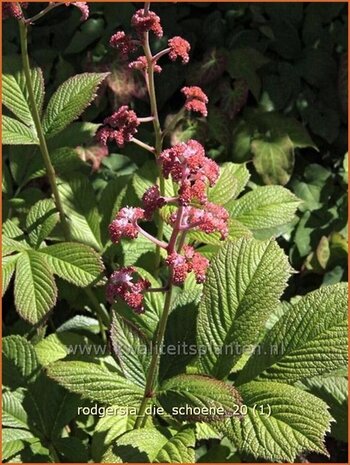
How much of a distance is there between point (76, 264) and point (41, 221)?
0.20 m

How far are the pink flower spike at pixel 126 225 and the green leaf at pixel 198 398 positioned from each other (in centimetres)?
37

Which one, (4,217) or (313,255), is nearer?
(4,217)

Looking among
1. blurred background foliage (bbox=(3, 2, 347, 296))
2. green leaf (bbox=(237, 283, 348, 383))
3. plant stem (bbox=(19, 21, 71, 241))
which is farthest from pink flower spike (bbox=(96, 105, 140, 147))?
blurred background foliage (bbox=(3, 2, 347, 296))

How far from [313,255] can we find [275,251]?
88cm

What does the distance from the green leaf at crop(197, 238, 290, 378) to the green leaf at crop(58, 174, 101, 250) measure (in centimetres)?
58

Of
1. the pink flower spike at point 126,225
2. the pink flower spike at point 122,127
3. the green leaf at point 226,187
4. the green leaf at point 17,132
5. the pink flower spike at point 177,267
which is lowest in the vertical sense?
the green leaf at point 226,187

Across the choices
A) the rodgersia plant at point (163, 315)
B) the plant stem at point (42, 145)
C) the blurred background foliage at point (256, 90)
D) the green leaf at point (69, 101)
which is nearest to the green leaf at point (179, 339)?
the rodgersia plant at point (163, 315)

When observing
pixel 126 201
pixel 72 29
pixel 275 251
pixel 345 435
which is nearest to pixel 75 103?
pixel 126 201

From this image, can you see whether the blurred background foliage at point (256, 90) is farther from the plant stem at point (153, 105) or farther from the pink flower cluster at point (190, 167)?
the pink flower cluster at point (190, 167)

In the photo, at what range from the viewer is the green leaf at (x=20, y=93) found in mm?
1827

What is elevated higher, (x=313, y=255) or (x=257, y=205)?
(x=257, y=205)

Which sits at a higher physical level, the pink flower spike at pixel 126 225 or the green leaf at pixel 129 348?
the pink flower spike at pixel 126 225

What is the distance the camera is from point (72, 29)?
8.62 ft

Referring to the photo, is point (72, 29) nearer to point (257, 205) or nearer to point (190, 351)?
point (257, 205)
